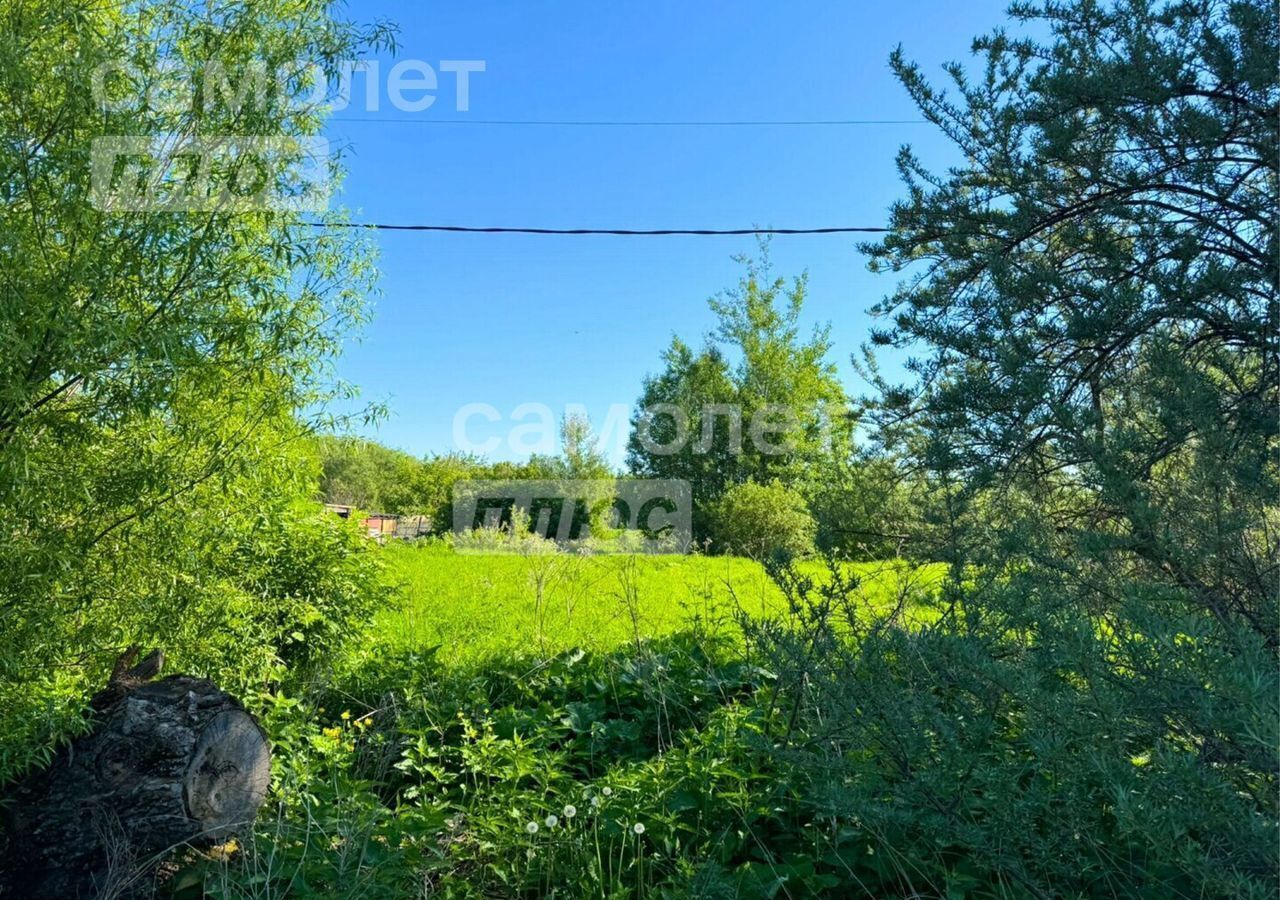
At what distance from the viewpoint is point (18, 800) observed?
10.3ft

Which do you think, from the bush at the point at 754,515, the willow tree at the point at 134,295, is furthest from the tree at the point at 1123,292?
the bush at the point at 754,515

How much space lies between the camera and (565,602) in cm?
732

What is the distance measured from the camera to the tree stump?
9.63ft

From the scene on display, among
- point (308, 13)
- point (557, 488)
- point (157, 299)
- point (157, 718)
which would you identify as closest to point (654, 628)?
point (157, 718)

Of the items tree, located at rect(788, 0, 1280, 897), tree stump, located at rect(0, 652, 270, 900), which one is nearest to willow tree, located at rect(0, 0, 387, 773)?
tree stump, located at rect(0, 652, 270, 900)

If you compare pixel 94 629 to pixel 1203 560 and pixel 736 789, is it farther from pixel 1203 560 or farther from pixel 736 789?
pixel 1203 560

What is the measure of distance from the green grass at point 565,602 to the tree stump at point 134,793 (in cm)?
172

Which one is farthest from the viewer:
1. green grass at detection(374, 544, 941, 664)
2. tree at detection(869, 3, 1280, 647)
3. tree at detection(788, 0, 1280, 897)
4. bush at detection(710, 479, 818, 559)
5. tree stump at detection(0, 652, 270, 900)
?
bush at detection(710, 479, 818, 559)

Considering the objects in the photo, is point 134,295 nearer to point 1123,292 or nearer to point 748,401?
point 1123,292

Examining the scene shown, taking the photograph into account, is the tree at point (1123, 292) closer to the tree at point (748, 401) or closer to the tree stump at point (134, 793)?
the tree stump at point (134, 793)

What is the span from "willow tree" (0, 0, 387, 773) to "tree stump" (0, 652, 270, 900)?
0.35 m

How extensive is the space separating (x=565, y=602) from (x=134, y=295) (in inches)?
188

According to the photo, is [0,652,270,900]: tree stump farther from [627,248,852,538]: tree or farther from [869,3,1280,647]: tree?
[627,248,852,538]: tree

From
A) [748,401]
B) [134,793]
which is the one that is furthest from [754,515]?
[134,793]
